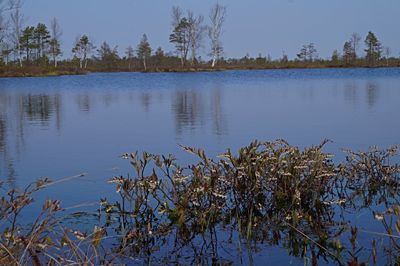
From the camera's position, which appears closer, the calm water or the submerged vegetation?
the submerged vegetation

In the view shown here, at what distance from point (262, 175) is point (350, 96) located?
49.8 ft

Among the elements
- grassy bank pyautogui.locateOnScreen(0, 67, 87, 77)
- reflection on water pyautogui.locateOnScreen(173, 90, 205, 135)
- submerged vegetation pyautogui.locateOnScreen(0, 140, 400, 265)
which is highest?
grassy bank pyautogui.locateOnScreen(0, 67, 87, 77)

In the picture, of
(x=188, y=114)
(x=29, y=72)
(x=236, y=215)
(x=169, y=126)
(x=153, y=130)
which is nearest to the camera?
(x=236, y=215)

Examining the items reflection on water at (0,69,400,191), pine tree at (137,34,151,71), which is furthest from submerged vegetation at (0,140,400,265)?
pine tree at (137,34,151,71)

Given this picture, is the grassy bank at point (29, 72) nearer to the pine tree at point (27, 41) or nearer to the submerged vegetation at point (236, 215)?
the pine tree at point (27, 41)

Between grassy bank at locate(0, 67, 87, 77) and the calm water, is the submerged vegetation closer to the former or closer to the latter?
the calm water

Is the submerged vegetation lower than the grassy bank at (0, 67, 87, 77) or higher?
lower

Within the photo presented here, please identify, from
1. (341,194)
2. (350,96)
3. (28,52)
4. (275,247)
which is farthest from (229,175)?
(28,52)

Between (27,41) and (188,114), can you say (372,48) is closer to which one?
(27,41)

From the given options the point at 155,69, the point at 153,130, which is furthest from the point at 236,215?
the point at 155,69

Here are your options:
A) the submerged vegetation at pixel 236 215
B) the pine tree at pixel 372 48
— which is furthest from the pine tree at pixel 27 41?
the submerged vegetation at pixel 236 215

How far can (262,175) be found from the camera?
18.1ft

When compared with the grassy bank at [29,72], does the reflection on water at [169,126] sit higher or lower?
lower

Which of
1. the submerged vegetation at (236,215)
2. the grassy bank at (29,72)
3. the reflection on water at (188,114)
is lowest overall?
the submerged vegetation at (236,215)
